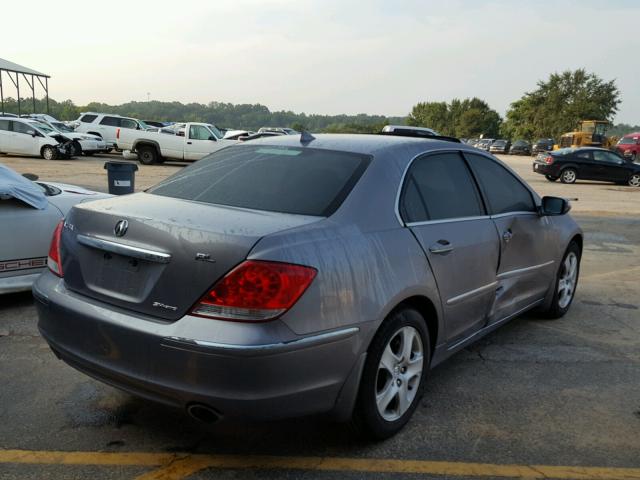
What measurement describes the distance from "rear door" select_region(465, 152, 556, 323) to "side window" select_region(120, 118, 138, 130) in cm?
2215

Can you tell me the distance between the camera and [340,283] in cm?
258

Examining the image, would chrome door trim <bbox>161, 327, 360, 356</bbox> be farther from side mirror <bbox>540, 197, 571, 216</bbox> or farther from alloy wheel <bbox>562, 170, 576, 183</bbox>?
alloy wheel <bbox>562, 170, 576, 183</bbox>

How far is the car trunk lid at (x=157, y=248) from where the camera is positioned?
97.0 inches

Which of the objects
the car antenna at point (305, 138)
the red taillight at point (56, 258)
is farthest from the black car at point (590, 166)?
the red taillight at point (56, 258)

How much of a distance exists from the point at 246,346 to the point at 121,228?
0.87 m

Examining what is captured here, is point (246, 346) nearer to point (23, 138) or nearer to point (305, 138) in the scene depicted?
point (305, 138)

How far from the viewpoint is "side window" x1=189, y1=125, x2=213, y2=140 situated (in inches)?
911

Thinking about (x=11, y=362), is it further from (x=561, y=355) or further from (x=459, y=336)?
(x=561, y=355)

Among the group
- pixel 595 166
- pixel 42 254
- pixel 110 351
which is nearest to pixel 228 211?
pixel 110 351

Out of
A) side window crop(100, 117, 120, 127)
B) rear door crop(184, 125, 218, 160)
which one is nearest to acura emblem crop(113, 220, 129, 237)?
rear door crop(184, 125, 218, 160)

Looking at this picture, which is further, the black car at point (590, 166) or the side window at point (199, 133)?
the side window at point (199, 133)

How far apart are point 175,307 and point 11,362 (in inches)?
81.6

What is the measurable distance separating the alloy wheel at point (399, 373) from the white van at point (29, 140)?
2206 centimetres

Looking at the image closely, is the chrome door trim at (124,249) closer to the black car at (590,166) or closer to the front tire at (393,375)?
the front tire at (393,375)
